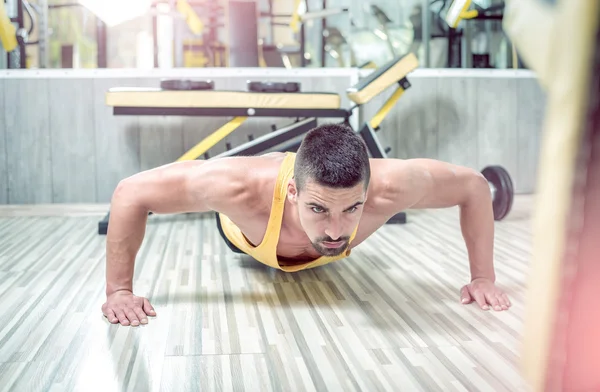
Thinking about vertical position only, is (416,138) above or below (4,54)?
below

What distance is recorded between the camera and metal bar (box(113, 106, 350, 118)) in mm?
3551

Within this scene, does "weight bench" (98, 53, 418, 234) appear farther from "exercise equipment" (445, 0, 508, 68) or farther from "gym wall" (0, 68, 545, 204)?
"exercise equipment" (445, 0, 508, 68)

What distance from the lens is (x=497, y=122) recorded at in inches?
182

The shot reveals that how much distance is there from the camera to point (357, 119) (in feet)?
14.5

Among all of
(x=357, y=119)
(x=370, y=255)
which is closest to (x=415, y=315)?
(x=370, y=255)

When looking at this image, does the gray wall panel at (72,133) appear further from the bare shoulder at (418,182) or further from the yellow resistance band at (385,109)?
the bare shoulder at (418,182)

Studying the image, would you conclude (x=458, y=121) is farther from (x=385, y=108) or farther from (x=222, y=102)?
(x=222, y=102)

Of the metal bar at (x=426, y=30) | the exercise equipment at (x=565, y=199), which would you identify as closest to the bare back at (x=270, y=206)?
the exercise equipment at (x=565, y=199)

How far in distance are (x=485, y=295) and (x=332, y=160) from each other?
79 cm

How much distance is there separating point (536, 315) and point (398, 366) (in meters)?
1.04

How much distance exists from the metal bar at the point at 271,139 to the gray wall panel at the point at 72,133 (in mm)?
1216

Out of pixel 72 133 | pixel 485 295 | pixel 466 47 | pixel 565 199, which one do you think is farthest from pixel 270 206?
pixel 466 47

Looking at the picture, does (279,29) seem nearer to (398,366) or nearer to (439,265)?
(439,265)

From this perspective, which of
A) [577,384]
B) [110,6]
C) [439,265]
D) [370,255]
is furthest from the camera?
[110,6]
